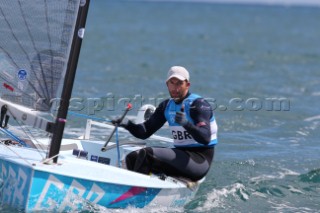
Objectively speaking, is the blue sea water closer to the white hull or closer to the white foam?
the white foam

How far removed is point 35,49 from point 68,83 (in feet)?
1.79

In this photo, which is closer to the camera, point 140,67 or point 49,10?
point 49,10

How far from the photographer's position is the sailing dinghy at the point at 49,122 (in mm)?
5074

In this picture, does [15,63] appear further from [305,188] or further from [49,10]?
[305,188]

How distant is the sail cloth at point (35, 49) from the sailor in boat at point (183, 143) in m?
0.68

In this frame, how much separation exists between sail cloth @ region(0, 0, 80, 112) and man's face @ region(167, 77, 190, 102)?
0.88 meters

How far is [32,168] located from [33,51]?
1.10 meters

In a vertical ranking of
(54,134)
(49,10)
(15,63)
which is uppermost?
(49,10)

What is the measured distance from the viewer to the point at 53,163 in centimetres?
521

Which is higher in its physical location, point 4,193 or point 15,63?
point 15,63

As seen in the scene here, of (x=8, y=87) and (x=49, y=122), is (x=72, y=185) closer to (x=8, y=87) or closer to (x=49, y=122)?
(x=49, y=122)

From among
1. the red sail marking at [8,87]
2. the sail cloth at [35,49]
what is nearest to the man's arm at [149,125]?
the sail cloth at [35,49]

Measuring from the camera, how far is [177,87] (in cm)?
569

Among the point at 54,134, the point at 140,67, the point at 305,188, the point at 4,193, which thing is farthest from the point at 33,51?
the point at 140,67
